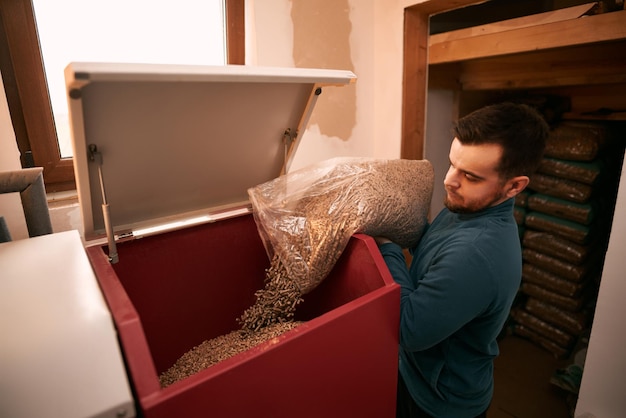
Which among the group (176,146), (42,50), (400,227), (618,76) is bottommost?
(400,227)

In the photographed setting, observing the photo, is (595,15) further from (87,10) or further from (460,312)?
(87,10)

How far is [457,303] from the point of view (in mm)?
812

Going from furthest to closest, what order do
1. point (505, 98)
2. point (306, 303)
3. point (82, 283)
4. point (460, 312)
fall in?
point (505, 98) < point (306, 303) < point (460, 312) < point (82, 283)

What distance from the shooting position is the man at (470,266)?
2.68 feet

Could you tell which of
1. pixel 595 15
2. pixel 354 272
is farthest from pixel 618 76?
pixel 354 272

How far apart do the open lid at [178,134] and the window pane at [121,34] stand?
2.19 feet

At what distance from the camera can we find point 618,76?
194 cm

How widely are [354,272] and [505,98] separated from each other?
93.3 inches

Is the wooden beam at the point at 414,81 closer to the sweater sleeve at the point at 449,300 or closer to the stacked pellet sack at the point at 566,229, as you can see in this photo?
the stacked pellet sack at the point at 566,229

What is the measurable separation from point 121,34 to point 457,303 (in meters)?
1.54

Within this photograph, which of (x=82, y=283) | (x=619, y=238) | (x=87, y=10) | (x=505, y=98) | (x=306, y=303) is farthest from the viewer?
(x=505, y=98)

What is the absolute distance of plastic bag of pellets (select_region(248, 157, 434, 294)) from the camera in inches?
35.5

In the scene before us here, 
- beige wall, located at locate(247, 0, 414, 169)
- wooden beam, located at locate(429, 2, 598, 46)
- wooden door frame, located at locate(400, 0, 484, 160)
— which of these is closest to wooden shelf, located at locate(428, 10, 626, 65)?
wooden beam, located at locate(429, 2, 598, 46)

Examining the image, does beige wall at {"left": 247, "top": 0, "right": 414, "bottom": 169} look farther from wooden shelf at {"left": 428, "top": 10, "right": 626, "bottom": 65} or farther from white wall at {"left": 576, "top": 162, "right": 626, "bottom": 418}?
white wall at {"left": 576, "top": 162, "right": 626, "bottom": 418}
